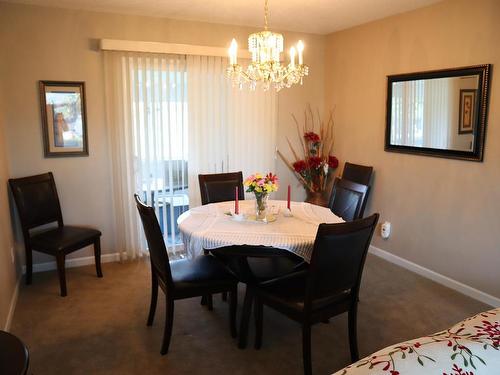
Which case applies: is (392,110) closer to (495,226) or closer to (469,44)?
(469,44)

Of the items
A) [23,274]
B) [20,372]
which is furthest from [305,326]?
[23,274]

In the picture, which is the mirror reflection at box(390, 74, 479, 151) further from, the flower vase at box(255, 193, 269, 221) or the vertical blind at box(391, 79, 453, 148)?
the flower vase at box(255, 193, 269, 221)

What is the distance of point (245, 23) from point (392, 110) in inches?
67.1

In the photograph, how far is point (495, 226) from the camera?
3.09m

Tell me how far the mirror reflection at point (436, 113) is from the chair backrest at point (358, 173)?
1.29 ft

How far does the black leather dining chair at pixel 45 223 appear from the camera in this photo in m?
3.30

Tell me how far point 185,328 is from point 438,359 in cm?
200

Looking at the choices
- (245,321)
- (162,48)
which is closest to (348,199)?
(245,321)

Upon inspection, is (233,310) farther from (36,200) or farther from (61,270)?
(36,200)

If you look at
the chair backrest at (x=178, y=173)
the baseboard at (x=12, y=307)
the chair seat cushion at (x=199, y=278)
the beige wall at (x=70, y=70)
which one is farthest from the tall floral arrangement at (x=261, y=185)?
the baseboard at (x=12, y=307)

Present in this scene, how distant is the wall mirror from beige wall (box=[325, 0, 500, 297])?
7 centimetres

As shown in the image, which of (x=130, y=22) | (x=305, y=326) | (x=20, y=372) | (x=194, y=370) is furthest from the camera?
(x=130, y=22)

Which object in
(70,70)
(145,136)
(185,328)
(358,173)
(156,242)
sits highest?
(70,70)

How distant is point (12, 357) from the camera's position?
1.43 metres
